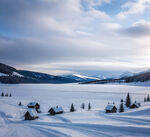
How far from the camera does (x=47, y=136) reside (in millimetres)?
17234

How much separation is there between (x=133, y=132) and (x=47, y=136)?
12.1m

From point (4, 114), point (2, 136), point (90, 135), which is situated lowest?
point (4, 114)

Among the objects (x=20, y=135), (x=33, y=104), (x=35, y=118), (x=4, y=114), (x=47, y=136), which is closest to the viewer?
(x=47, y=136)

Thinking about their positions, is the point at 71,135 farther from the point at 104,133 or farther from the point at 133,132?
the point at 133,132

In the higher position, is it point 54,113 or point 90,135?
point 90,135

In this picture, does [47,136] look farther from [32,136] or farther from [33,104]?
[33,104]

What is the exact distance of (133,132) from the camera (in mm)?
16656

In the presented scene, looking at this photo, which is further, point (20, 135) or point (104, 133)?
point (20, 135)

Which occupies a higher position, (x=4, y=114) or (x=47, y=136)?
(x=47, y=136)

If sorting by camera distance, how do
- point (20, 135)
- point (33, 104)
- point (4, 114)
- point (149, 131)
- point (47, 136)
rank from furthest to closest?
point (33, 104) → point (4, 114) → point (20, 135) → point (47, 136) → point (149, 131)

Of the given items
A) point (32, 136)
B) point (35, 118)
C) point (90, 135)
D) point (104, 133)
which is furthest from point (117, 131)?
point (35, 118)

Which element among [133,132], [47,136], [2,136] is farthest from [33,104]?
[133,132]

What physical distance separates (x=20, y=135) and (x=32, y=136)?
7.46ft

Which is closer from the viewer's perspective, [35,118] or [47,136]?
[47,136]
